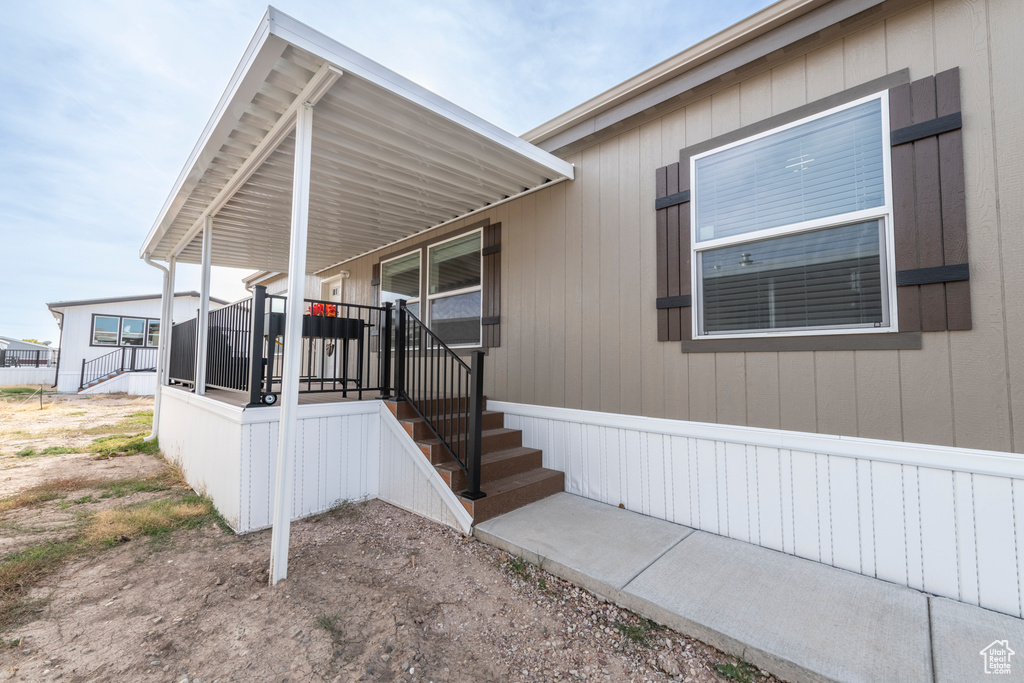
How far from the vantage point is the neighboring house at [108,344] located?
13.0m

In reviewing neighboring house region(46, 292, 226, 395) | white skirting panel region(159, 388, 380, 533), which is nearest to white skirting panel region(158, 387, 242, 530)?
white skirting panel region(159, 388, 380, 533)

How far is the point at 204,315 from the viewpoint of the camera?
430 centimetres

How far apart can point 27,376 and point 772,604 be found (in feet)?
78.9

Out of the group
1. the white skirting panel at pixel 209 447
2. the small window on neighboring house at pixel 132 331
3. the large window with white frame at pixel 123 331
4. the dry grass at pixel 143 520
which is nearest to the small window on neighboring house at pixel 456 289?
the white skirting panel at pixel 209 447

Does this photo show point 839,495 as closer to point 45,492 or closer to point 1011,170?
point 1011,170

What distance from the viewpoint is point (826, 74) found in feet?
7.99

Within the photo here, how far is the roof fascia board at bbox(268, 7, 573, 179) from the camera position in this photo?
2002 mm

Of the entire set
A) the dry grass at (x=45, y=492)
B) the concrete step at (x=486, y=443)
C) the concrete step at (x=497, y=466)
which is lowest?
the dry grass at (x=45, y=492)

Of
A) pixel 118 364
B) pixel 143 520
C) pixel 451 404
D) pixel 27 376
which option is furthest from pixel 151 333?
pixel 451 404

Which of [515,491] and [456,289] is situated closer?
[515,491]

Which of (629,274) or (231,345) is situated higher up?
(629,274)

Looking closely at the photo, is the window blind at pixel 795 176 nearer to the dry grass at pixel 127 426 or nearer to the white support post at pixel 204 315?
the white support post at pixel 204 315

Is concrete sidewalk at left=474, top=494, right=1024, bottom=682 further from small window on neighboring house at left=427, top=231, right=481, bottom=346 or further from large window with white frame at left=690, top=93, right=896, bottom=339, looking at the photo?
small window on neighboring house at left=427, top=231, right=481, bottom=346

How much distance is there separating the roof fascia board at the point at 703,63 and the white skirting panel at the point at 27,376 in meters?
21.3
